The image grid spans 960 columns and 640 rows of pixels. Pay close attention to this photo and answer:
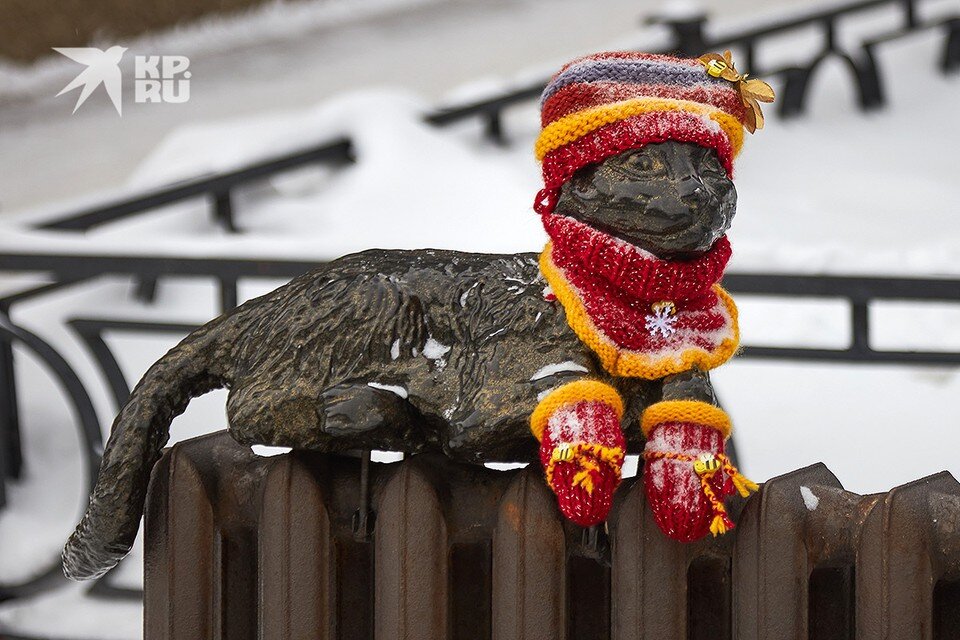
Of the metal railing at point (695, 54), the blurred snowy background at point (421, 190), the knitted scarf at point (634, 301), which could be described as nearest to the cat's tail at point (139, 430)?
the knitted scarf at point (634, 301)

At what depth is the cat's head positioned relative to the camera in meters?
0.81

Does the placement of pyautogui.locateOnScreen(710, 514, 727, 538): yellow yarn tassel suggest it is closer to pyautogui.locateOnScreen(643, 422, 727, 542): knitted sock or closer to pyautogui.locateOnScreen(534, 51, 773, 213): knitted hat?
pyautogui.locateOnScreen(643, 422, 727, 542): knitted sock

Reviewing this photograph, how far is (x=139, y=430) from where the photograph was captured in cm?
95

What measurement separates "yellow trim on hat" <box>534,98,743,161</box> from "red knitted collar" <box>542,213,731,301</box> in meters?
0.06

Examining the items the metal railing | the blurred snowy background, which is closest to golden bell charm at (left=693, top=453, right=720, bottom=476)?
the blurred snowy background

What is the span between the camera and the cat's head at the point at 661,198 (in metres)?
0.81

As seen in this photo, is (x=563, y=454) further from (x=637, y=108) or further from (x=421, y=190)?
(x=421, y=190)

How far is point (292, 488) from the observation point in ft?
3.14

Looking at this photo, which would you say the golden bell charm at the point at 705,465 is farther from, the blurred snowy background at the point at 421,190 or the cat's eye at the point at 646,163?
the blurred snowy background at the point at 421,190

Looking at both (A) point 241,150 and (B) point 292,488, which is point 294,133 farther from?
(B) point 292,488

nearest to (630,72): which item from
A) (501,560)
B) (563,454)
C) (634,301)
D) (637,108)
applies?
(637,108)

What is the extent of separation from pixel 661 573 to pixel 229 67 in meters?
2.47

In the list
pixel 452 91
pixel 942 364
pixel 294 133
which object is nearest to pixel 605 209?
pixel 942 364

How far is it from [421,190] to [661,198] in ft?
5.27
